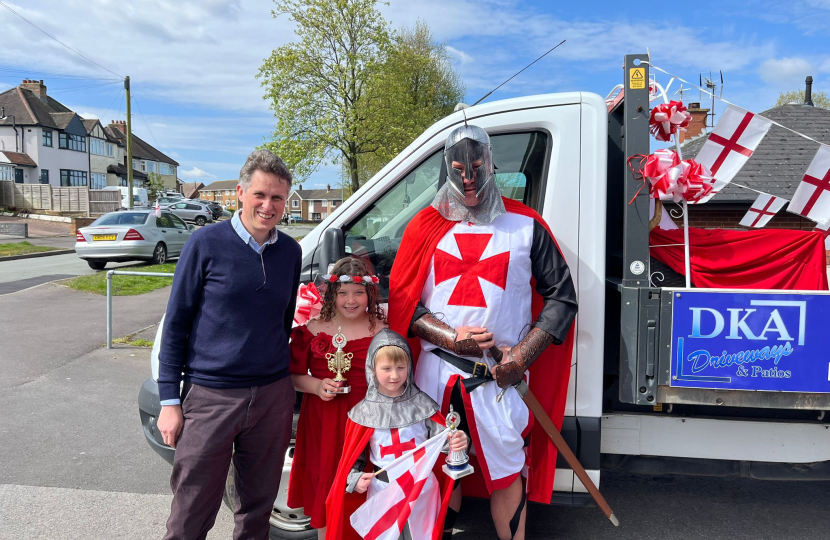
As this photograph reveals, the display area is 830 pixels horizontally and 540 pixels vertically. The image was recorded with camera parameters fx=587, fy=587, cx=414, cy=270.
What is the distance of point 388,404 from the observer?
98.1 inches

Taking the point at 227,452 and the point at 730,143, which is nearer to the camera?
the point at 227,452

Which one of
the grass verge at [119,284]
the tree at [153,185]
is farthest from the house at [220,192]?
the grass verge at [119,284]

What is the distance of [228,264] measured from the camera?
2291mm

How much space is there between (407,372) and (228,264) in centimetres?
86

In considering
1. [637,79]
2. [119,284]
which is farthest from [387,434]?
[119,284]

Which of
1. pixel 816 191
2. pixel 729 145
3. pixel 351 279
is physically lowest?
pixel 351 279

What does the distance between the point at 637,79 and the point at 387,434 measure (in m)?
1.94

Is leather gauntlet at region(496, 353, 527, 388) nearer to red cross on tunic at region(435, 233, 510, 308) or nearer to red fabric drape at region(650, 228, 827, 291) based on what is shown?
red cross on tunic at region(435, 233, 510, 308)

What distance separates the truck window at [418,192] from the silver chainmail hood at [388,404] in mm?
528

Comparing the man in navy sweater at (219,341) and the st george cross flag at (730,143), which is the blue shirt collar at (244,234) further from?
the st george cross flag at (730,143)

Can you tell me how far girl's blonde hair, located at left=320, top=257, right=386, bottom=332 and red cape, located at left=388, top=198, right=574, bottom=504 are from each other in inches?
3.1

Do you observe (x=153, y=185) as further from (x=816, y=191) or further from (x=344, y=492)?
(x=816, y=191)

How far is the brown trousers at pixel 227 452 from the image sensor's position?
7.59 ft

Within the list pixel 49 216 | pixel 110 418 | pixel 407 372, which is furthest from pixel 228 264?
pixel 49 216
